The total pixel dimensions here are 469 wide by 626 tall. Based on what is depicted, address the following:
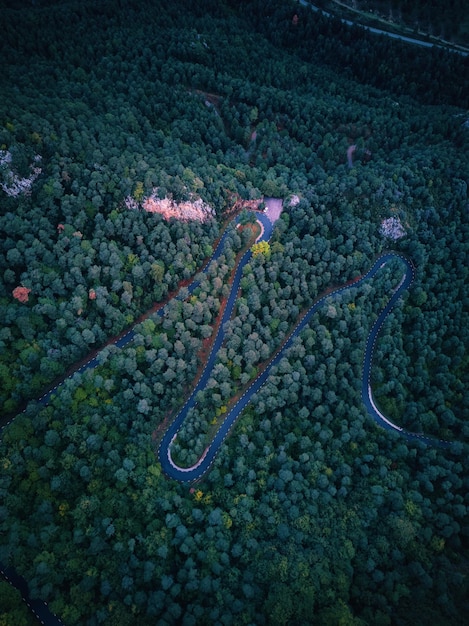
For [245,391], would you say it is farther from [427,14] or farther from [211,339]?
[427,14]

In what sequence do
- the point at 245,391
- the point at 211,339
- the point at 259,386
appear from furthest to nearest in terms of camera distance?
the point at 211,339
the point at 259,386
the point at 245,391

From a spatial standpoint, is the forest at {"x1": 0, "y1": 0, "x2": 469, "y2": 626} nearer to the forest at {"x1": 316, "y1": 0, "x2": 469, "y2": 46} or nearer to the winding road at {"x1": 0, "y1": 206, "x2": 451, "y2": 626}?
the winding road at {"x1": 0, "y1": 206, "x2": 451, "y2": 626}

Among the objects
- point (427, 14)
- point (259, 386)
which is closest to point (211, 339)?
point (259, 386)

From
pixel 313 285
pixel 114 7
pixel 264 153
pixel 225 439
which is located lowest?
pixel 225 439

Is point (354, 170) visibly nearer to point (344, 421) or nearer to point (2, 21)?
point (344, 421)

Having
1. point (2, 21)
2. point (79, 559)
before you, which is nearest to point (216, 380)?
point (79, 559)

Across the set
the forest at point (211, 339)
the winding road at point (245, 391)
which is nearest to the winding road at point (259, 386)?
the winding road at point (245, 391)
